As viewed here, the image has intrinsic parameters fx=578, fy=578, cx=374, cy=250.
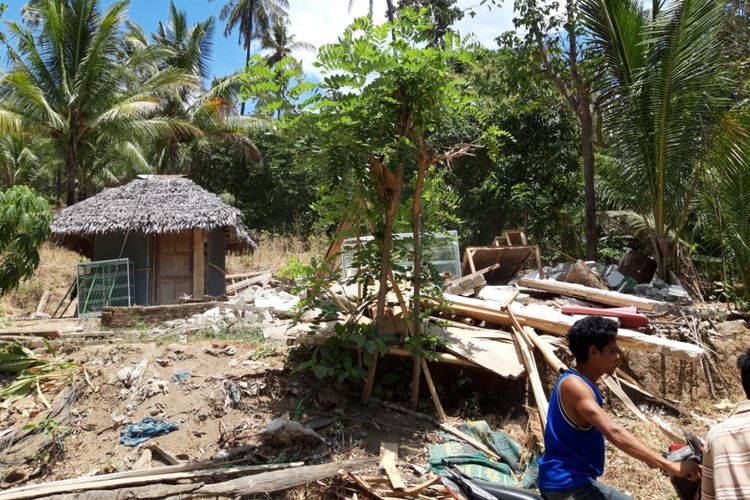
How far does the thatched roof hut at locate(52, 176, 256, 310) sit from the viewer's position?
13133 mm

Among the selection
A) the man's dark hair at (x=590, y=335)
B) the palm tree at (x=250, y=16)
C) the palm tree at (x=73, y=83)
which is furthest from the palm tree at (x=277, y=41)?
the man's dark hair at (x=590, y=335)

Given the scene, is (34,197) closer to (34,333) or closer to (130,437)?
(34,333)

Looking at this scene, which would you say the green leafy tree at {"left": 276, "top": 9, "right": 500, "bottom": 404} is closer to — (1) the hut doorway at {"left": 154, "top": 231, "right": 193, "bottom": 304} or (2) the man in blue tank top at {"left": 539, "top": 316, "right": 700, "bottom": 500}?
(2) the man in blue tank top at {"left": 539, "top": 316, "right": 700, "bottom": 500}

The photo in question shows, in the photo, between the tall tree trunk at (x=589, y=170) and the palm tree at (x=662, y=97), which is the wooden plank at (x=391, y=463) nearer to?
Answer: the palm tree at (x=662, y=97)

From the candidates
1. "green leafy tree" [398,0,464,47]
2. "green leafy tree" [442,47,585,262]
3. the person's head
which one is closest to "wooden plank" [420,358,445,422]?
the person's head

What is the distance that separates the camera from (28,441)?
542cm

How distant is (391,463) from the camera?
4.69 meters

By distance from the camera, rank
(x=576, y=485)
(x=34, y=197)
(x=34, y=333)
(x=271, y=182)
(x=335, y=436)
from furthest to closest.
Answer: (x=271, y=182)
(x=34, y=333)
(x=34, y=197)
(x=335, y=436)
(x=576, y=485)

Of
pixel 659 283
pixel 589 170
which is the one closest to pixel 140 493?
pixel 659 283

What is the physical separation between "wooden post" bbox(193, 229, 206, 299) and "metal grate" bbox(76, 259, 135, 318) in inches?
58.2

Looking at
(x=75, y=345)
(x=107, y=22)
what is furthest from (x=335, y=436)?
(x=107, y=22)

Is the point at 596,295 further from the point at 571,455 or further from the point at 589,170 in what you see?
the point at 571,455

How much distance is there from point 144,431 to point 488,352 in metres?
3.38

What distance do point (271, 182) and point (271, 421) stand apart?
20.5m
